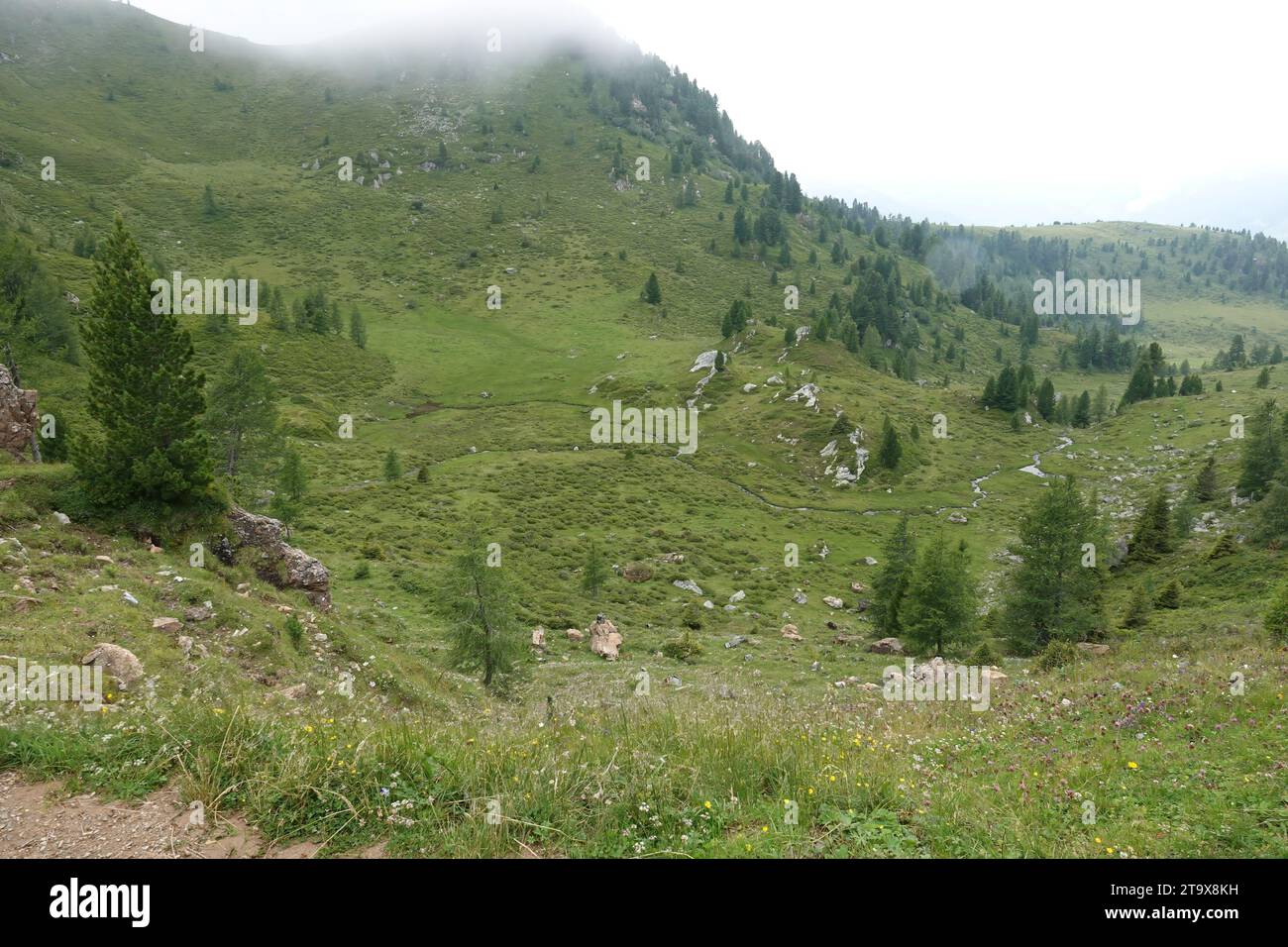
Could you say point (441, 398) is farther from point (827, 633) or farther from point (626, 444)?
point (827, 633)

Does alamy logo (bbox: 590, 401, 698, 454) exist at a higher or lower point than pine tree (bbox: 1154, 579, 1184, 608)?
higher

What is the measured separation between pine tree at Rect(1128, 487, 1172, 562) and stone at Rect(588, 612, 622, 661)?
40.4 meters

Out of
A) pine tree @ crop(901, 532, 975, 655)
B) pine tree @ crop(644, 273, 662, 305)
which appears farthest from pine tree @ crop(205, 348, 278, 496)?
pine tree @ crop(644, 273, 662, 305)

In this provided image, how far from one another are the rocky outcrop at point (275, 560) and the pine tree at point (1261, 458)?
65.3m

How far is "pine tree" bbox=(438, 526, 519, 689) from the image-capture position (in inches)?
842

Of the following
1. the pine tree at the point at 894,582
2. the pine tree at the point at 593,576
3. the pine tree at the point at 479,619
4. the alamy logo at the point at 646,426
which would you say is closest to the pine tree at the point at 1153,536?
the pine tree at the point at 894,582

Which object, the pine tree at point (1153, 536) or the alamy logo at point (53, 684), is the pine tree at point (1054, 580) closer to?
the pine tree at point (1153, 536)

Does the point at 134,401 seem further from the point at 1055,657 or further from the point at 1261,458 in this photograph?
the point at 1261,458

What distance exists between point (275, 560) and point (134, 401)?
6078mm

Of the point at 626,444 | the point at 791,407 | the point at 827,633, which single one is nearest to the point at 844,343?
the point at 791,407

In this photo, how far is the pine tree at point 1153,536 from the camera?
4297 cm

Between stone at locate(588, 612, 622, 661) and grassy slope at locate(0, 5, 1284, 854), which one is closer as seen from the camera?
grassy slope at locate(0, 5, 1284, 854)
